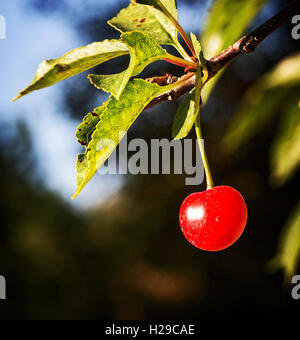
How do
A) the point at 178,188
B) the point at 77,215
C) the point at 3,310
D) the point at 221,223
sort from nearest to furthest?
the point at 221,223, the point at 178,188, the point at 3,310, the point at 77,215

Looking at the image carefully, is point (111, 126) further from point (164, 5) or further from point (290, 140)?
point (290, 140)

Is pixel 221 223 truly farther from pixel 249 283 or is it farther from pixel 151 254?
pixel 151 254

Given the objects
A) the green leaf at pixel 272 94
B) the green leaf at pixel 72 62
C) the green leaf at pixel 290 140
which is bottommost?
the green leaf at pixel 72 62

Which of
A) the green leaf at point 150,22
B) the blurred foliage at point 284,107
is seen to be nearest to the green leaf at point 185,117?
the green leaf at point 150,22

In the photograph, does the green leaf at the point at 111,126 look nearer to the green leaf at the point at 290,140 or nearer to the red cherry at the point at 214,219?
the red cherry at the point at 214,219

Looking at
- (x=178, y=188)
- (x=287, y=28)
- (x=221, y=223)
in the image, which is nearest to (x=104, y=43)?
(x=221, y=223)

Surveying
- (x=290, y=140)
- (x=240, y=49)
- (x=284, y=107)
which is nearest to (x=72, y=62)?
(x=240, y=49)
